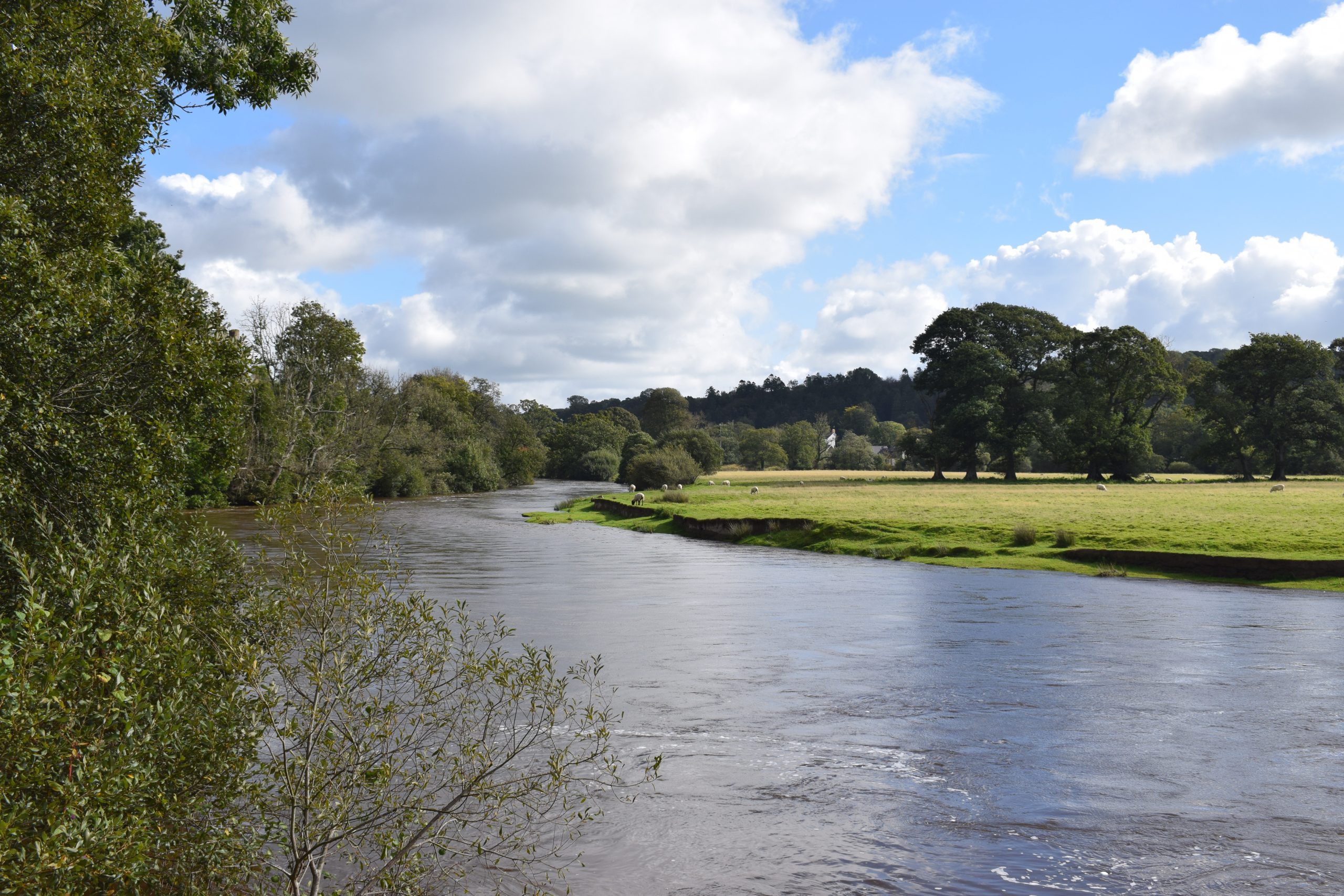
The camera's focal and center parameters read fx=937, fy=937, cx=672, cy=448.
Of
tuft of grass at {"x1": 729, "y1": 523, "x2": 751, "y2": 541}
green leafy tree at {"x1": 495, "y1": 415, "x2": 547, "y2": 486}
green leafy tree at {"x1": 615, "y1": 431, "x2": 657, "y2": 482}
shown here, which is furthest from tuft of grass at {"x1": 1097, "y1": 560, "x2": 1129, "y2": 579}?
green leafy tree at {"x1": 495, "y1": 415, "x2": 547, "y2": 486}

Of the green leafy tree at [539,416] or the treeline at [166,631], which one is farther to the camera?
the green leafy tree at [539,416]

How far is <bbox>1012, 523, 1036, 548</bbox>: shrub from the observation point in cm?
3042

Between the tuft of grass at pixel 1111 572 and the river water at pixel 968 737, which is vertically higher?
the tuft of grass at pixel 1111 572

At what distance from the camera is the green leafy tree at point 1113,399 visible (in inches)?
2785

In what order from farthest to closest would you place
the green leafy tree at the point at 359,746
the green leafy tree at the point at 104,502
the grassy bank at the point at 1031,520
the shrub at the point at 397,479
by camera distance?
the shrub at the point at 397,479 < the grassy bank at the point at 1031,520 < the green leafy tree at the point at 359,746 < the green leafy tree at the point at 104,502

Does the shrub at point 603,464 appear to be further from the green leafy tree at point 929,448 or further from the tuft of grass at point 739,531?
the tuft of grass at point 739,531

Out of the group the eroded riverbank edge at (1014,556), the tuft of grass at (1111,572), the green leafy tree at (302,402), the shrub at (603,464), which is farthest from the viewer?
the shrub at (603,464)

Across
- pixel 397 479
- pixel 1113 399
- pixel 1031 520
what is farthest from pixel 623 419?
pixel 1031 520

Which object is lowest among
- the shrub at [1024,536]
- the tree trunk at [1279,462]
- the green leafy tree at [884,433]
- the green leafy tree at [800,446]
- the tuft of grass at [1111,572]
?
the tuft of grass at [1111,572]

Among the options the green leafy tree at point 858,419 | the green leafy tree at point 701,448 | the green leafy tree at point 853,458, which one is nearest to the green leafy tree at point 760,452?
the green leafy tree at point 853,458

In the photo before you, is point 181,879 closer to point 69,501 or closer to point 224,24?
point 69,501

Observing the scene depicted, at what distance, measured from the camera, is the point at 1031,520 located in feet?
114

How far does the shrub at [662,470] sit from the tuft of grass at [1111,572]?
151ft

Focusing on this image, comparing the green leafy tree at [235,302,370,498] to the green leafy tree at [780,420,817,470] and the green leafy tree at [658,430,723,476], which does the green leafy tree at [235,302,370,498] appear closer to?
the green leafy tree at [658,430,723,476]
